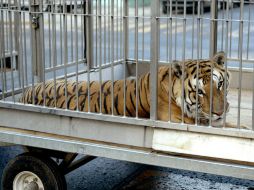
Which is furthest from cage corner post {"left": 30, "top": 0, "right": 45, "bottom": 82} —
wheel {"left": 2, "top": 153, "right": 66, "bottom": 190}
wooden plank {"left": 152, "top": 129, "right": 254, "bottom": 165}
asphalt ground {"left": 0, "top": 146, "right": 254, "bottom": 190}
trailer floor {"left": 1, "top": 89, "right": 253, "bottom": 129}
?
wooden plank {"left": 152, "top": 129, "right": 254, "bottom": 165}

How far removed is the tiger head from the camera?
12.7 feet

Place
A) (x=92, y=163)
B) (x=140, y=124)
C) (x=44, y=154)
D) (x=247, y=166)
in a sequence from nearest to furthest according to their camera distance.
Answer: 1. (x=247, y=166)
2. (x=140, y=124)
3. (x=44, y=154)
4. (x=92, y=163)

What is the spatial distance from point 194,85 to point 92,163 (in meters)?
2.54

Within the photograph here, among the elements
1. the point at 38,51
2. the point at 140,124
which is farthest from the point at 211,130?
the point at 38,51

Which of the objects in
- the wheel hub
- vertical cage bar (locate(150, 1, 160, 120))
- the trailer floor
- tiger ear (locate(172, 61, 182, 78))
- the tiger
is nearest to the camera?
vertical cage bar (locate(150, 1, 160, 120))

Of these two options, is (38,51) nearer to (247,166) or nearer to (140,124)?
(140,124)

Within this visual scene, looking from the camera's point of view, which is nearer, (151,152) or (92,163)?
(151,152)

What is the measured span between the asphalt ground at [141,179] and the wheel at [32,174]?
3.39ft

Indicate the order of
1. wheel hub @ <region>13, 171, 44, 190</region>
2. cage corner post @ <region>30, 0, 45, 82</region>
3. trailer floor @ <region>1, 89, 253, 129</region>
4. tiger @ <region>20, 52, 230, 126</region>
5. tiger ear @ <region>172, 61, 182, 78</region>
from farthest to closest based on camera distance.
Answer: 1. cage corner post @ <region>30, 0, 45, 82</region>
2. wheel hub @ <region>13, 171, 44, 190</region>
3. trailer floor @ <region>1, 89, 253, 129</region>
4. tiger ear @ <region>172, 61, 182, 78</region>
5. tiger @ <region>20, 52, 230, 126</region>

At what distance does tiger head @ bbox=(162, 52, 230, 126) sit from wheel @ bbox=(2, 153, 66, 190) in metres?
1.14

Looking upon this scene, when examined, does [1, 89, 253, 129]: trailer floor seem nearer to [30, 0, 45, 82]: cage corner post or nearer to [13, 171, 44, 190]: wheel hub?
[30, 0, 45, 82]: cage corner post

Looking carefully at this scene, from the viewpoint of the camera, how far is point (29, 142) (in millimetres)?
4246

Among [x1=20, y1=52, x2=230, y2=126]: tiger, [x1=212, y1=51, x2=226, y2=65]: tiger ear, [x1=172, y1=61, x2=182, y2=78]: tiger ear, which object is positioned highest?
[x1=212, y1=51, x2=226, y2=65]: tiger ear

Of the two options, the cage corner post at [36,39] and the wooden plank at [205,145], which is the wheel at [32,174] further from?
the wooden plank at [205,145]
